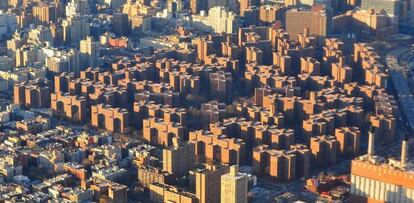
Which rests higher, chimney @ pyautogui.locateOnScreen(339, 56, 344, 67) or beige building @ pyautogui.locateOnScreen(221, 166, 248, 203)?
chimney @ pyautogui.locateOnScreen(339, 56, 344, 67)

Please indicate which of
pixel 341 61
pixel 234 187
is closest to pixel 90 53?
pixel 341 61

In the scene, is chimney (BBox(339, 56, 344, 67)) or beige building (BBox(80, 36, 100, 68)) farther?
beige building (BBox(80, 36, 100, 68))

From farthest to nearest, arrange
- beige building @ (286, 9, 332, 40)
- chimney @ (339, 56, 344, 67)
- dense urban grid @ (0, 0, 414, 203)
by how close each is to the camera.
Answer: beige building @ (286, 9, 332, 40) → chimney @ (339, 56, 344, 67) → dense urban grid @ (0, 0, 414, 203)

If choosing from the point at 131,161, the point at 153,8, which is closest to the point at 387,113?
the point at 131,161

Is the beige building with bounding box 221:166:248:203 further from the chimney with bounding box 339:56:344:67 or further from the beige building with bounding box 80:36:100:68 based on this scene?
the beige building with bounding box 80:36:100:68

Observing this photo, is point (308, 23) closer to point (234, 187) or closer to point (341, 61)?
point (341, 61)

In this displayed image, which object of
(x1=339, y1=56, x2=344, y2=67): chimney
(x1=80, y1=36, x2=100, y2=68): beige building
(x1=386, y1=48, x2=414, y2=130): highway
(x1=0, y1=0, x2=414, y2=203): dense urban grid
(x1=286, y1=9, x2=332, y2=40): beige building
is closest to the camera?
(x1=0, y1=0, x2=414, y2=203): dense urban grid

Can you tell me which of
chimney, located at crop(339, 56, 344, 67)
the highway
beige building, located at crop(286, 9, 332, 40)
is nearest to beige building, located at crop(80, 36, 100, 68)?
beige building, located at crop(286, 9, 332, 40)

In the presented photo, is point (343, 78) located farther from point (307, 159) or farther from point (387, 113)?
point (307, 159)
